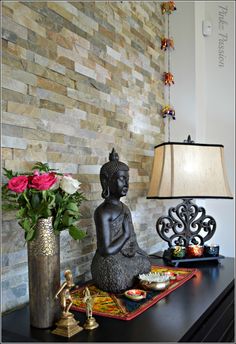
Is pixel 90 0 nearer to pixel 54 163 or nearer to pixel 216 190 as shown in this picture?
pixel 54 163

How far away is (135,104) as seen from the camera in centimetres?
175

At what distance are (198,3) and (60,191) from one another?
1595 mm

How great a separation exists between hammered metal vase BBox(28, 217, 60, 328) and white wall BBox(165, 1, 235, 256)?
126 centimetres

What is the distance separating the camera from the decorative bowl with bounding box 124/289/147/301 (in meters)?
1.02

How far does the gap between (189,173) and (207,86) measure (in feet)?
2.52

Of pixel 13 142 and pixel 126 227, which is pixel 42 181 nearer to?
pixel 13 142

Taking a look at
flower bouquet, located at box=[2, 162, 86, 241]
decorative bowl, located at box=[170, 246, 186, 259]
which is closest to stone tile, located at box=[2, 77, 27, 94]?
flower bouquet, located at box=[2, 162, 86, 241]

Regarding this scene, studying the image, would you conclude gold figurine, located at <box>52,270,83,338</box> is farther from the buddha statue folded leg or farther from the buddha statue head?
the buddha statue head

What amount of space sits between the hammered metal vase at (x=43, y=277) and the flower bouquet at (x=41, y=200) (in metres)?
0.02

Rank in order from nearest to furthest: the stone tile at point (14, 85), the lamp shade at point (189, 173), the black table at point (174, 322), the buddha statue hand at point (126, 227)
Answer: the black table at point (174, 322)
the stone tile at point (14, 85)
the buddha statue hand at point (126, 227)
the lamp shade at point (189, 173)

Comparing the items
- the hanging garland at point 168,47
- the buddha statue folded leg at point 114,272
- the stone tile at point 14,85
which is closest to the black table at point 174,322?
the buddha statue folded leg at point 114,272

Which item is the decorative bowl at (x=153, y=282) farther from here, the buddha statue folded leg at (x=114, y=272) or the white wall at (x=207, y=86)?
the white wall at (x=207, y=86)

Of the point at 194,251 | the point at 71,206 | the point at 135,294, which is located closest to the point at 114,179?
the point at 71,206

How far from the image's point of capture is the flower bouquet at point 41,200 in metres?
0.87
